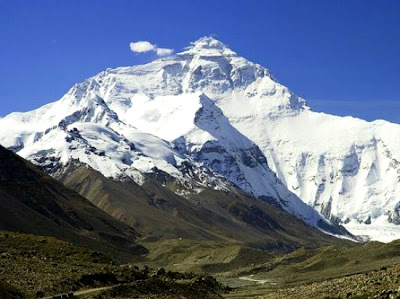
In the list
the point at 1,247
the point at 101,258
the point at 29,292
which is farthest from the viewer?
the point at 101,258

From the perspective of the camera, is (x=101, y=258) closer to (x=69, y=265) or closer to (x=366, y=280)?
(x=69, y=265)

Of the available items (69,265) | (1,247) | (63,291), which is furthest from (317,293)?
(1,247)

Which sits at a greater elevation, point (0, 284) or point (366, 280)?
point (366, 280)

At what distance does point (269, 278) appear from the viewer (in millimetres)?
197750

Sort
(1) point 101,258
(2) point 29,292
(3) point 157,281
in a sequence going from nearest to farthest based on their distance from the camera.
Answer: (2) point 29,292
(3) point 157,281
(1) point 101,258

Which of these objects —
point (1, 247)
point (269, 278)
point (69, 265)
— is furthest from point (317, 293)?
point (269, 278)

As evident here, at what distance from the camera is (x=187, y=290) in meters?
97.8

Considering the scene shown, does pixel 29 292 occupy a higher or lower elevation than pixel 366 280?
lower

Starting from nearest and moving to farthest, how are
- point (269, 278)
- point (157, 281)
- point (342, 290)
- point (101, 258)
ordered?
point (342, 290) < point (157, 281) < point (101, 258) < point (269, 278)

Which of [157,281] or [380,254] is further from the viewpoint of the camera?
[380,254]

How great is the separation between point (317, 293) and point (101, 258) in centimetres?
5312

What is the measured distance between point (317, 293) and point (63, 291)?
25.9 meters

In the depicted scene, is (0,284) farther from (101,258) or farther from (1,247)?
(101,258)

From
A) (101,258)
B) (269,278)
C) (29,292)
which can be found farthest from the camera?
(269,278)
